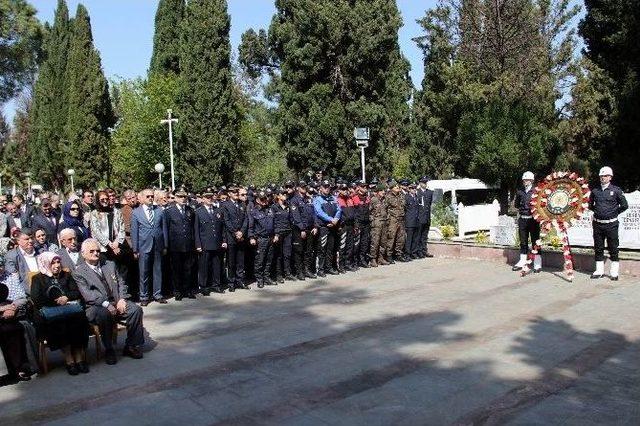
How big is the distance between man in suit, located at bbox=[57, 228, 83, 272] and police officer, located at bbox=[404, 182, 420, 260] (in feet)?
27.0

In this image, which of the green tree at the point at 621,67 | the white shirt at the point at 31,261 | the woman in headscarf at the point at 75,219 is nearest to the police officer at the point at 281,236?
the woman in headscarf at the point at 75,219

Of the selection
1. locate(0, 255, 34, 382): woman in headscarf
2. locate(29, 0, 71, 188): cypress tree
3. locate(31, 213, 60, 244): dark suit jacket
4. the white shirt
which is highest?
locate(29, 0, 71, 188): cypress tree

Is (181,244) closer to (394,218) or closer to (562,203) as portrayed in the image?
(394,218)

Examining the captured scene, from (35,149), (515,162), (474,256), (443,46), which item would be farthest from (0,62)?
(474,256)

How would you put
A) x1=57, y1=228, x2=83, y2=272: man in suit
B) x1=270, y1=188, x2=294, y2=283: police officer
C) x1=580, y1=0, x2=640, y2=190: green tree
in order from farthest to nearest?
x1=580, y1=0, x2=640, y2=190: green tree < x1=270, y1=188, x2=294, y2=283: police officer < x1=57, y1=228, x2=83, y2=272: man in suit

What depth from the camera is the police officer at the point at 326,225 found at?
479 inches

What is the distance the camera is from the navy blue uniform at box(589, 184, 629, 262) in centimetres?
1081

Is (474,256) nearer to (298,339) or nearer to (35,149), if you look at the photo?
(298,339)

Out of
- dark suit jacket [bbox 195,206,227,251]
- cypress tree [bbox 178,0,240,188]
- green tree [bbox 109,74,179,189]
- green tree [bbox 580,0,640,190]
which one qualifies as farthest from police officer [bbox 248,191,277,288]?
green tree [bbox 109,74,179,189]

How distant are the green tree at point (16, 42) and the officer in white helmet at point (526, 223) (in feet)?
109

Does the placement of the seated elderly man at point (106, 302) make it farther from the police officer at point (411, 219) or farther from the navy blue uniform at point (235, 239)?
the police officer at point (411, 219)

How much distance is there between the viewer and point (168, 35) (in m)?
40.1

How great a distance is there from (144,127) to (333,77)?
46.5ft

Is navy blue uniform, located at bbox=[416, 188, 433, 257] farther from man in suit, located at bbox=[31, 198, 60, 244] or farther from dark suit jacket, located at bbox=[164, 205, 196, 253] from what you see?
man in suit, located at bbox=[31, 198, 60, 244]
